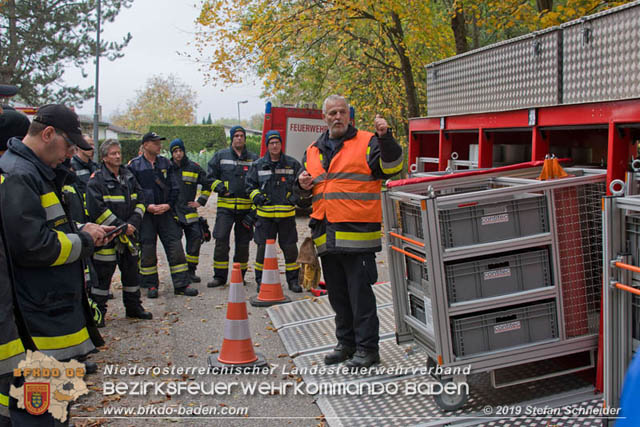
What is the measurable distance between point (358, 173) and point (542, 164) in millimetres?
1473

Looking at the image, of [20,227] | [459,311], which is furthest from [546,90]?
[20,227]

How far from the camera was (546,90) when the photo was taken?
543cm

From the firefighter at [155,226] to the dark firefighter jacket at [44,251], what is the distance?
16.2ft

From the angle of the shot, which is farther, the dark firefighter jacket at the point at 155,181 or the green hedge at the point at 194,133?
the green hedge at the point at 194,133

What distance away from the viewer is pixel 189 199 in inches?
369

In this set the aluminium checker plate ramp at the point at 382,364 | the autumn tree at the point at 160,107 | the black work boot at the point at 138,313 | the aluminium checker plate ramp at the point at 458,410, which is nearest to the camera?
the aluminium checker plate ramp at the point at 458,410

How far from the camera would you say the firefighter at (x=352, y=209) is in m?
5.29

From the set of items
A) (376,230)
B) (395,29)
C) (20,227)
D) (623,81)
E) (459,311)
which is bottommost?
(459,311)

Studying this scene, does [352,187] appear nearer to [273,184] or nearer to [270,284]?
[270,284]

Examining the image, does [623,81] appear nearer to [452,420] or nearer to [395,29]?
[452,420]

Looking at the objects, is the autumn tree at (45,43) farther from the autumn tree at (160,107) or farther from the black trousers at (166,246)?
the autumn tree at (160,107)

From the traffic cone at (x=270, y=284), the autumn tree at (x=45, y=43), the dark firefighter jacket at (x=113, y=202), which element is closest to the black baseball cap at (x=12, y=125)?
the dark firefighter jacket at (x=113, y=202)

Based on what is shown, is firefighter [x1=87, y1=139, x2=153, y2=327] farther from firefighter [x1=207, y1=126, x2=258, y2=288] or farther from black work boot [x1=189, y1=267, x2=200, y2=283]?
black work boot [x1=189, y1=267, x2=200, y2=283]

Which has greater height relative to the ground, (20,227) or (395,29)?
(395,29)
